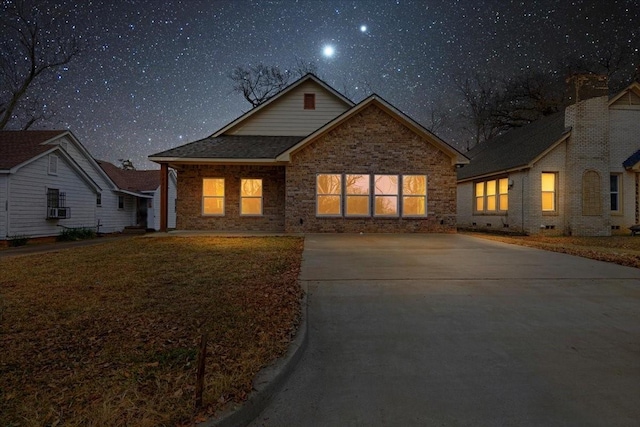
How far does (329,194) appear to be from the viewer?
1536 cm

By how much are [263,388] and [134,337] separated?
71.4 inches

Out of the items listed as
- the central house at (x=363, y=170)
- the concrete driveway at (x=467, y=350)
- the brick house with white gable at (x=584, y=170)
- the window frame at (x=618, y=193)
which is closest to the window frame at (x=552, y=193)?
the brick house with white gable at (x=584, y=170)

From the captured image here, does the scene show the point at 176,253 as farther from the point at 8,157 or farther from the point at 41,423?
the point at 8,157

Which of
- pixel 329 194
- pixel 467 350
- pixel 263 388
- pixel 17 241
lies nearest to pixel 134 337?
pixel 263 388

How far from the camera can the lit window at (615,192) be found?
55.3 feet

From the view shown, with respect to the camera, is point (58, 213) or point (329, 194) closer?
point (329, 194)

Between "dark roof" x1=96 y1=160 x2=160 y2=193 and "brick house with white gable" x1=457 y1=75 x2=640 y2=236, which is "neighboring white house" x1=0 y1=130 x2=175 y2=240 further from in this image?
"brick house with white gable" x1=457 y1=75 x2=640 y2=236

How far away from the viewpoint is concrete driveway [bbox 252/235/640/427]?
2752mm

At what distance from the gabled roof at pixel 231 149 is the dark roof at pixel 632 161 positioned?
15.3m

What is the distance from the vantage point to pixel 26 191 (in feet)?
55.6

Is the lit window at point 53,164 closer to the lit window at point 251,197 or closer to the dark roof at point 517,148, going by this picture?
the lit window at point 251,197

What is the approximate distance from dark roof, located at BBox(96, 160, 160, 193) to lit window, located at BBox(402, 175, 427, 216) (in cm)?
2137

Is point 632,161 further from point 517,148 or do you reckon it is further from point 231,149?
point 231,149

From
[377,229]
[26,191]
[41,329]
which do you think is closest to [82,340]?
[41,329]
